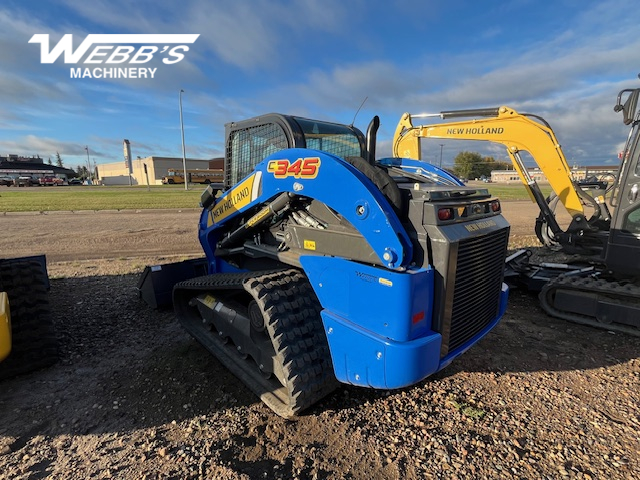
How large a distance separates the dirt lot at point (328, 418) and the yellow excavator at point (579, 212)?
1.34 feet

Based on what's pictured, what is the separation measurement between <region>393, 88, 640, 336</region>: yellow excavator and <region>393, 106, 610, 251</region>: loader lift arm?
0.05ft

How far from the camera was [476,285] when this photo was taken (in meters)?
2.63

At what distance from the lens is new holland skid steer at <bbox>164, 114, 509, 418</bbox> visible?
2.21 m

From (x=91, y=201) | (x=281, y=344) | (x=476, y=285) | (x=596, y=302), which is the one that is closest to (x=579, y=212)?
(x=596, y=302)

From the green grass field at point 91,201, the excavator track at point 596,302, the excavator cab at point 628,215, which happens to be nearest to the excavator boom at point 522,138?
the excavator cab at point 628,215

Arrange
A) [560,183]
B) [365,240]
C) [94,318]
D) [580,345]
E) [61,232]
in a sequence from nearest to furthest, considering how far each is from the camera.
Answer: [365,240] → [580,345] → [94,318] → [560,183] → [61,232]

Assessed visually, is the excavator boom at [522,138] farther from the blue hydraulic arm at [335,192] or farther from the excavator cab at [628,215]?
the blue hydraulic arm at [335,192]

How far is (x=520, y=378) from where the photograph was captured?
10.6 ft

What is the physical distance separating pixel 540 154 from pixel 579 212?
1.18 metres

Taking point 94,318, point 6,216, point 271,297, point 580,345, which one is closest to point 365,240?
point 271,297

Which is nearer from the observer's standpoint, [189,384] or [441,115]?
[189,384]

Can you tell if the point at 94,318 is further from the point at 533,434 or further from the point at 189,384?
the point at 533,434

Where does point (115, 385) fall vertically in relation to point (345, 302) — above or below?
below

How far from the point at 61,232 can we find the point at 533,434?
38.1 feet
